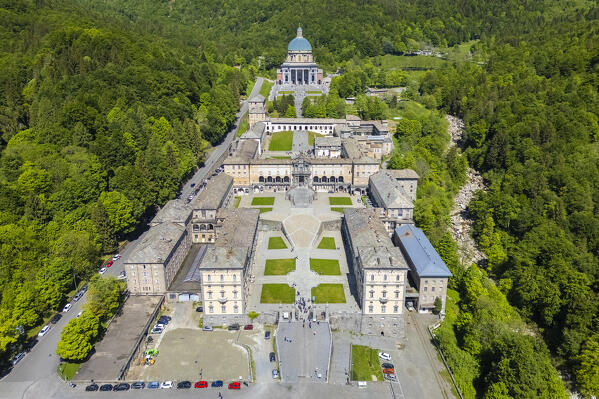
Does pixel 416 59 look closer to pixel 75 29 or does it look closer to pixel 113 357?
pixel 75 29

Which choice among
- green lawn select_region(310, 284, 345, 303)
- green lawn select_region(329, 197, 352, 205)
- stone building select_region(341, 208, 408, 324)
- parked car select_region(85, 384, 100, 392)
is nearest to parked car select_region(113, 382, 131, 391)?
parked car select_region(85, 384, 100, 392)

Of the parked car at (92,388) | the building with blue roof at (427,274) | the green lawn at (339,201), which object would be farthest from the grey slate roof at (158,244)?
the building with blue roof at (427,274)

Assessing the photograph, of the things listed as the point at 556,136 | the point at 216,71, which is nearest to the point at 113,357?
the point at 556,136

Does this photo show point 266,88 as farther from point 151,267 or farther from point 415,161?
point 151,267

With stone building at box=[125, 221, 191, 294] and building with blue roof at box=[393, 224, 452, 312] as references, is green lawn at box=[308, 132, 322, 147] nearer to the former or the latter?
building with blue roof at box=[393, 224, 452, 312]

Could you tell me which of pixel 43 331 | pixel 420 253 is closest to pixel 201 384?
pixel 43 331

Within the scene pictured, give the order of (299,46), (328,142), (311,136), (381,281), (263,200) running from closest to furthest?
1. (381,281)
2. (263,200)
3. (328,142)
4. (311,136)
5. (299,46)
